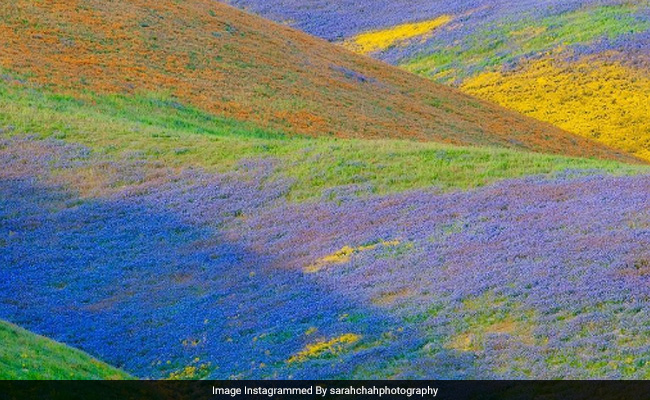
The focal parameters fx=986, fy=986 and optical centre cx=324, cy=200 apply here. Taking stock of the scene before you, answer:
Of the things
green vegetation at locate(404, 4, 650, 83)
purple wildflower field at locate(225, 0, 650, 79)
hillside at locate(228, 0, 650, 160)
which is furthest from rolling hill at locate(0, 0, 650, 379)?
green vegetation at locate(404, 4, 650, 83)

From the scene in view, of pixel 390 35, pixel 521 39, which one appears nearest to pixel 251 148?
pixel 521 39

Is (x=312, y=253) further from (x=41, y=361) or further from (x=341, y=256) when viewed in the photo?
(x=41, y=361)

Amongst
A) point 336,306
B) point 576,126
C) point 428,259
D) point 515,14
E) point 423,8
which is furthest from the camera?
point 423,8

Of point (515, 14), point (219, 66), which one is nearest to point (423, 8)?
point (515, 14)

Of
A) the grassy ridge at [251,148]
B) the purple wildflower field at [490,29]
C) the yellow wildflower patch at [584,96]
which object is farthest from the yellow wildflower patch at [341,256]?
the purple wildflower field at [490,29]

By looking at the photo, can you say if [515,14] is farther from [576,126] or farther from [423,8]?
[576,126]

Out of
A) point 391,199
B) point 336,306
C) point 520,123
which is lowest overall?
point 336,306
